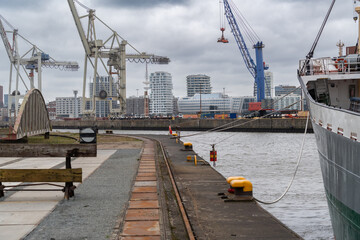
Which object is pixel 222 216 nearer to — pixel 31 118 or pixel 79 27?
pixel 31 118

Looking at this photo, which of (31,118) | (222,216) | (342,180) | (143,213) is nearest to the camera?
(342,180)

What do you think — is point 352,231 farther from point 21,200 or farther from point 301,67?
point 21,200

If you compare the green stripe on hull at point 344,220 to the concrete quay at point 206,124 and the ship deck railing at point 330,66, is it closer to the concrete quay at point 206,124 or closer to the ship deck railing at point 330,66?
the ship deck railing at point 330,66

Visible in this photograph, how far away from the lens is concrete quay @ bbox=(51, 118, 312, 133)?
93519mm

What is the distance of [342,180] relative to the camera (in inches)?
443

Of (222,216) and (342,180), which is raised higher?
(342,180)

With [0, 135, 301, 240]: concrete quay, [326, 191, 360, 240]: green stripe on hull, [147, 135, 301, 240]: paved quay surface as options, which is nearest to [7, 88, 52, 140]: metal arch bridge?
[0, 135, 301, 240]: concrete quay

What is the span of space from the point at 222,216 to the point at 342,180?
3.97 metres

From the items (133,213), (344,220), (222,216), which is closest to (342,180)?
(344,220)

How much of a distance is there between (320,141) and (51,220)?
9341mm

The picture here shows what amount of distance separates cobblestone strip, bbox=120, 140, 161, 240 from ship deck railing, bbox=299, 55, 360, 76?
27.1 ft

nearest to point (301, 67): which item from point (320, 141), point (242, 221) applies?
point (320, 141)

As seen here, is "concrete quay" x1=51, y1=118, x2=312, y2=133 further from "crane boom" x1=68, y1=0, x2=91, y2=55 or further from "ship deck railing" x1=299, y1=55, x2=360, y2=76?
"ship deck railing" x1=299, y1=55, x2=360, y2=76

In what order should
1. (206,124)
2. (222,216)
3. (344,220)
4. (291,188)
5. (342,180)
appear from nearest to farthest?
(342,180)
(344,220)
(222,216)
(291,188)
(206,124)
